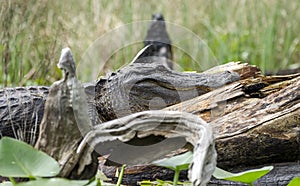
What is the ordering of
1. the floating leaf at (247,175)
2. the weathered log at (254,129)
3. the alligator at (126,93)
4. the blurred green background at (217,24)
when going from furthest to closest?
the blurred green background at (217,24) < the alligator at (126,93) < the weathered log at (254,129) < the floating leaf at (247,175)

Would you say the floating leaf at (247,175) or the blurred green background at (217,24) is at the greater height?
the blurred green background at (217,24)

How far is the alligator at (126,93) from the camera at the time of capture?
1533mm

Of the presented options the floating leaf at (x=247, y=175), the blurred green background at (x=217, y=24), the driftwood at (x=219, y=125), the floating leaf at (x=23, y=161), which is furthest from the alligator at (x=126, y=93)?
the blurred green background at (x=217, y=24)

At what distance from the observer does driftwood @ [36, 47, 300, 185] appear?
81cm

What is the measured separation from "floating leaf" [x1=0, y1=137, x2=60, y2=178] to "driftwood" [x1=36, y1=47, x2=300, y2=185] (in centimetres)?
5

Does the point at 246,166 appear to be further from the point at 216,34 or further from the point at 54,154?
the point at 216,34

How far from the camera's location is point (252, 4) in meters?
4.97

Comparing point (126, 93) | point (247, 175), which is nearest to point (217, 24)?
point (126, 93)

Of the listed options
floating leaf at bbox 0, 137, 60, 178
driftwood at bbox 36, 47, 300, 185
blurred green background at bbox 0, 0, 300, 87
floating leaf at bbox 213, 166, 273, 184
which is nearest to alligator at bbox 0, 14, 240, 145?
driftwood at bbox 36, 47, 300, 185

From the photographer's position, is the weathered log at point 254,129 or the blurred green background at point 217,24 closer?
the weathered log at point 254,129

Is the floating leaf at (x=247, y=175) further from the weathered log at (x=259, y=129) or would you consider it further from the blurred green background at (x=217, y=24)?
the blurred green background at (x=217, y=24)

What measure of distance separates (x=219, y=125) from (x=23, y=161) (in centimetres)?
73

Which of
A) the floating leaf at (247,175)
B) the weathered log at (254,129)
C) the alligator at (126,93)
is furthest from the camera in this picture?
the alligator at (126,93)

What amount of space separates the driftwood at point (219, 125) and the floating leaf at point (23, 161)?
46 millimetres
